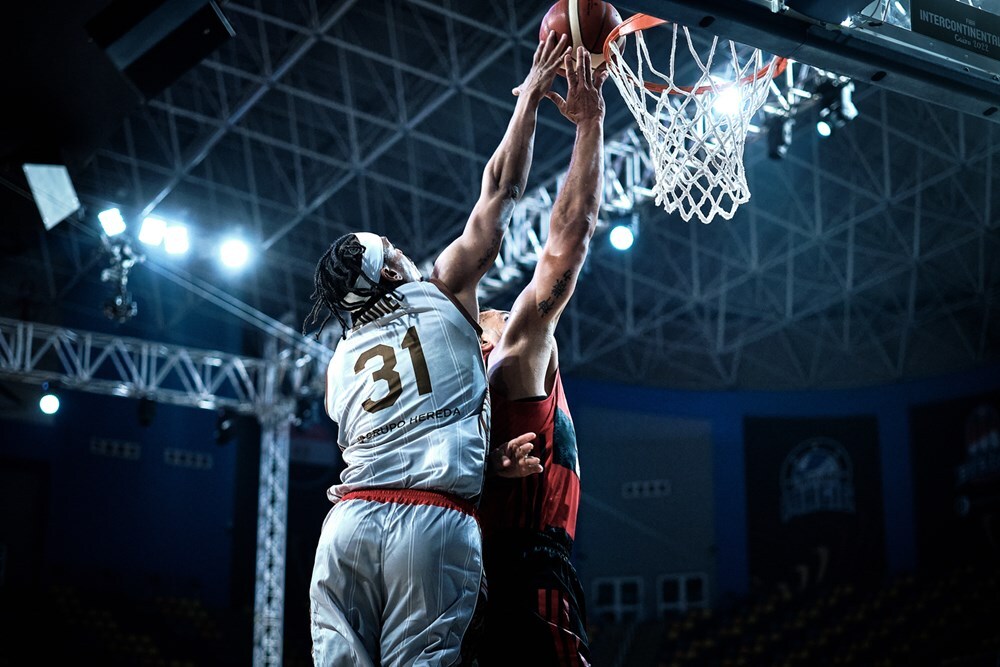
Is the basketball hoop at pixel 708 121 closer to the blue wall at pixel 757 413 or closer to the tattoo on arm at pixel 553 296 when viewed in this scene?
the tattoo on arm at pixel 553 296

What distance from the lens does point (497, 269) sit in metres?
16.7

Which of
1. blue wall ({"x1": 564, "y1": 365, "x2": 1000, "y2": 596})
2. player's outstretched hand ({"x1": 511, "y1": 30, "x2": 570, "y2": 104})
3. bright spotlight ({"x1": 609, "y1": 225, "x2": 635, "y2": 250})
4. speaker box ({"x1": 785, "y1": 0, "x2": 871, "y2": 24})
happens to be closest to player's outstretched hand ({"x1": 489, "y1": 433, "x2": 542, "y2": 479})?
player's outstretched hand ({"x1": 511, "y1": 30, "x2": 570, "y2": 104})

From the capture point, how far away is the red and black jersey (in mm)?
3824

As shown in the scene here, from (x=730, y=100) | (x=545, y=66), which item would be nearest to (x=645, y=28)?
(x=545, y=66)

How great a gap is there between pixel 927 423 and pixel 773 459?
2923 millimetres

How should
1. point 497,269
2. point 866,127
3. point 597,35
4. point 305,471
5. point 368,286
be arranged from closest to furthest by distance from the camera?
1. point 368,286
2. point 597,35
3. point 497,269
4. point 866,127
5. point 305,471

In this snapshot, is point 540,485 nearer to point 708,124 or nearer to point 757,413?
point 708,124

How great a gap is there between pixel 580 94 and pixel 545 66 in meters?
0.18

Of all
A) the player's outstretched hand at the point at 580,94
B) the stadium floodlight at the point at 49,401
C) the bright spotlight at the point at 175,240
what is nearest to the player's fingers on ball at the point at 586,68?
the player's outstretched hand at the point at 580,94

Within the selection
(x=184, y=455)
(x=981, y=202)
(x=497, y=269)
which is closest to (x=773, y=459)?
(x=981, y=202)

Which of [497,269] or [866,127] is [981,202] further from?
[497,269]

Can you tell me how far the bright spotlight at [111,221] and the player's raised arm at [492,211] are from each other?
37.2 feet

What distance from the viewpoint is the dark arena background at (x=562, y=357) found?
624 inches

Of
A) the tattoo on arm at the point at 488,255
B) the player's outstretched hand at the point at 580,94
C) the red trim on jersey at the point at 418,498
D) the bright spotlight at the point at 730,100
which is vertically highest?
the bright spotlight at the point at 730,100
